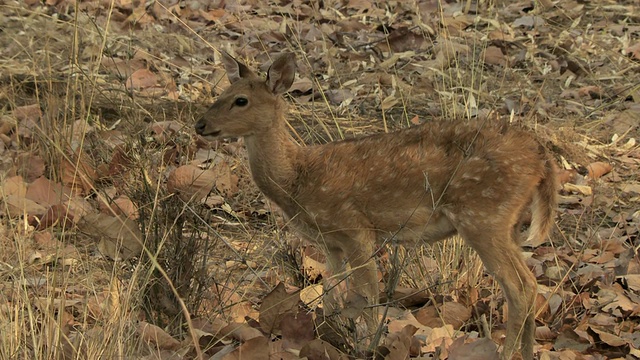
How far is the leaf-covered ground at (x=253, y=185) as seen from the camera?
504 centimetres

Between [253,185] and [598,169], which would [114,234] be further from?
[598,169]

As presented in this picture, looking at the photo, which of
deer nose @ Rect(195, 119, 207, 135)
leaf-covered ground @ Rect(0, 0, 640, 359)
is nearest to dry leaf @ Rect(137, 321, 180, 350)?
leaf-covered ground @ Rect(0, 0, 640, 359)

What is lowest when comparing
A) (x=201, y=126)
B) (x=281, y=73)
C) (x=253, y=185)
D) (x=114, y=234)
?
(x=253, y=185)

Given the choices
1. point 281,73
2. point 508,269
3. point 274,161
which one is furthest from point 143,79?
point 508,269

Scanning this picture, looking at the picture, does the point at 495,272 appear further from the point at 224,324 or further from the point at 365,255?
the point at 224,324

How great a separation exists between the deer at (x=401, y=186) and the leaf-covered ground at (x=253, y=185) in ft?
0.65

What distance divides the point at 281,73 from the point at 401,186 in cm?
107

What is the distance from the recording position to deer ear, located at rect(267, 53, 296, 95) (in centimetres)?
652

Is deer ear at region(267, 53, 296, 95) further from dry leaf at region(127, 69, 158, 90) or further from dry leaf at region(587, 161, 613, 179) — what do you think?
dry leaf at region(127, 69, 158, 90)

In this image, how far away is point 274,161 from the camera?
255 inches

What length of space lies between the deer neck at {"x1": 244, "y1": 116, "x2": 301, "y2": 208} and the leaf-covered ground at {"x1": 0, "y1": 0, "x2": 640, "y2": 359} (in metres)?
0.26

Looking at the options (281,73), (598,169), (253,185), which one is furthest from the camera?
(598,169)

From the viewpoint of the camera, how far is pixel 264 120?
6.54 meters

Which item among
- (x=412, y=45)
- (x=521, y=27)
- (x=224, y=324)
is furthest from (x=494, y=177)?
(x=521, y=27)
